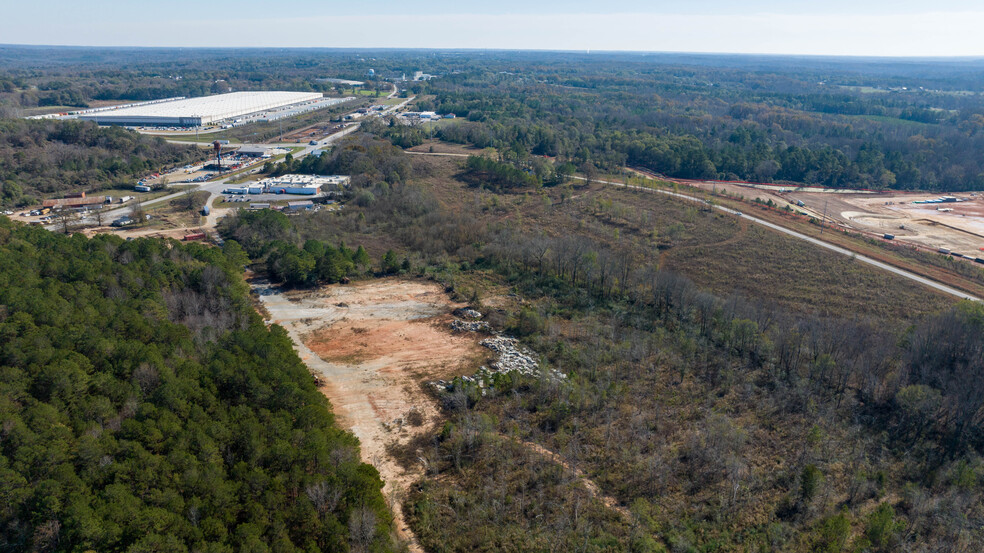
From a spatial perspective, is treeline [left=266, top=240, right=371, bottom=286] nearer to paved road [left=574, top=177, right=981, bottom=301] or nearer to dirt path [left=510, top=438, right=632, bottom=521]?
dirt path [left=510, top=438, right=632, bottom=521]

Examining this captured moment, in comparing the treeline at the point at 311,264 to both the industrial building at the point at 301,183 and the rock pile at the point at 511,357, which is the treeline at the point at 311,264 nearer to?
the rock pile at the point at 511,357

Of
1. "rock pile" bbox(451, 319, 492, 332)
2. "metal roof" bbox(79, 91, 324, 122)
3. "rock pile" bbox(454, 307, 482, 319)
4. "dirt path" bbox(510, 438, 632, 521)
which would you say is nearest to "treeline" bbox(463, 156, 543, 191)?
"rock pile" bbox(454, 307, 482, 319)

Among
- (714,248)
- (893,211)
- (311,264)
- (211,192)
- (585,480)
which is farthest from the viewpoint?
(893,211)

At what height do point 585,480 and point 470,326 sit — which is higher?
point 470,326

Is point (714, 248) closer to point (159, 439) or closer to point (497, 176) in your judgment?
point (497, 176)

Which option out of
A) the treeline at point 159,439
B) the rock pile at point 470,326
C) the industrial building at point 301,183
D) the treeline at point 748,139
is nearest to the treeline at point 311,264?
the treeline at point 159,439

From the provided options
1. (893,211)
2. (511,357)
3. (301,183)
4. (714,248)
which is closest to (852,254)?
(714,248)

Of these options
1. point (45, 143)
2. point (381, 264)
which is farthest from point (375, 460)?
point (45, 143)
